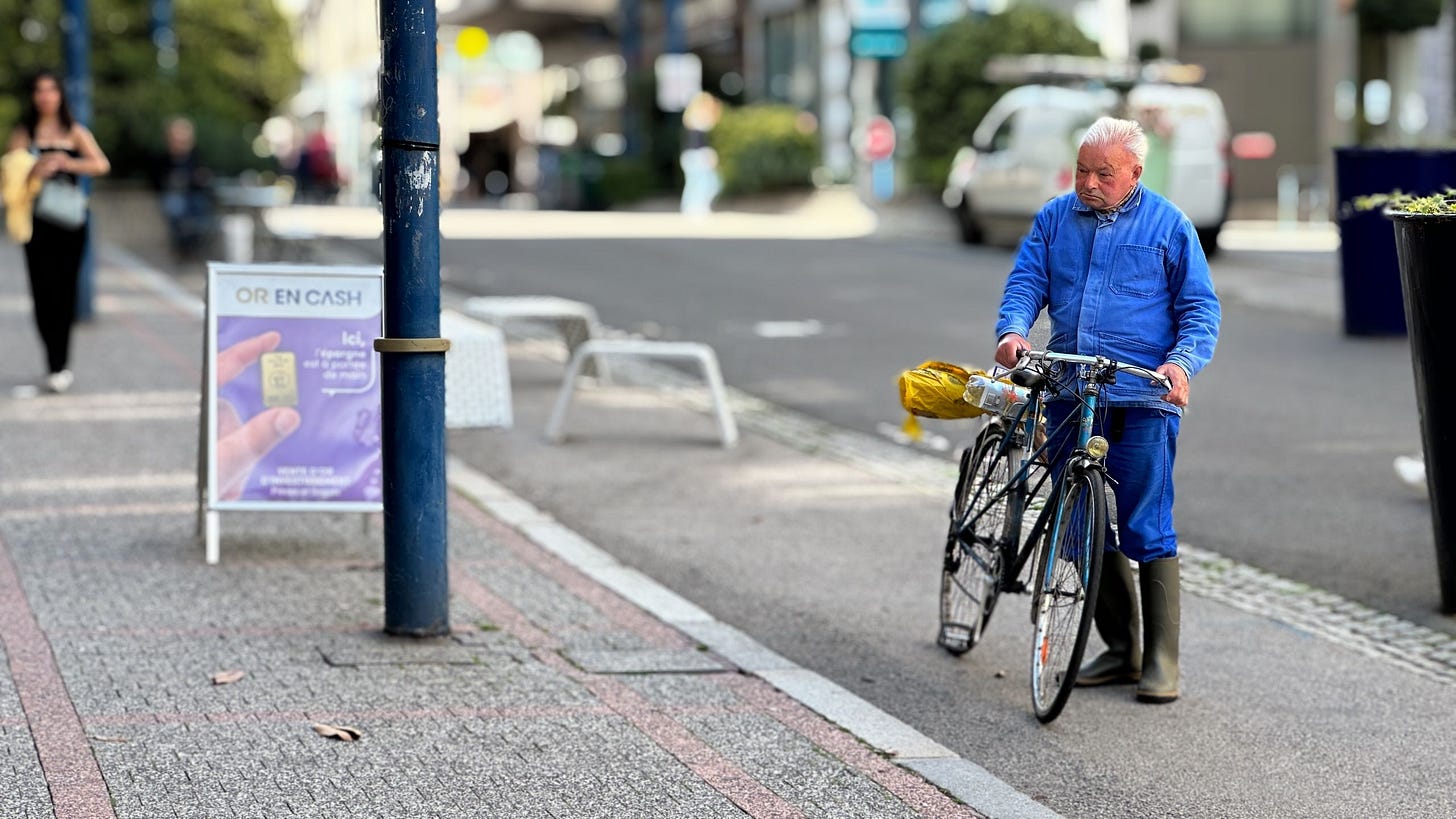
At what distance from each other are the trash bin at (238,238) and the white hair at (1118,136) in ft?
60.5

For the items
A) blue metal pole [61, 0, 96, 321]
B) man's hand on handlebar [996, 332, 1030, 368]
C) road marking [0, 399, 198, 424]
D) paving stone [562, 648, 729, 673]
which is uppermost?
blue metal pole [61, 0, 96, 321]

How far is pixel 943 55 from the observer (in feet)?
105

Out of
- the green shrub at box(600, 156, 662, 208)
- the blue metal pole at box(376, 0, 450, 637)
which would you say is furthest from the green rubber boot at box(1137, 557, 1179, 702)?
the green shrub at box(600, 156, 662, 208)

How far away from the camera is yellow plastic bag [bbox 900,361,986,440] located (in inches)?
247

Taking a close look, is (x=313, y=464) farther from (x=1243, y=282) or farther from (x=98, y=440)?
(x=1243, y=282)

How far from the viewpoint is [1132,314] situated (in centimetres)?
609

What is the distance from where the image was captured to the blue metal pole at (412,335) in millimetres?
6434

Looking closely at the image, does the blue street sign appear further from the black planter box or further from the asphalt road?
the black planter box

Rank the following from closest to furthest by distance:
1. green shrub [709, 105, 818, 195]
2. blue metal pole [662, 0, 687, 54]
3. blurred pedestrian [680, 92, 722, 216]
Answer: green shrub [709, 105, 818, 195], blurred pedestrian [680, 92, 722, 216], blue metal pole [662, 0, 687, 54]

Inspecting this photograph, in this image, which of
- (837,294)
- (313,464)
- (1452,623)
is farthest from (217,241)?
(1452,623)

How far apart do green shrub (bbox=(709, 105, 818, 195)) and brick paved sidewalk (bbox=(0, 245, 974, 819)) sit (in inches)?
1184

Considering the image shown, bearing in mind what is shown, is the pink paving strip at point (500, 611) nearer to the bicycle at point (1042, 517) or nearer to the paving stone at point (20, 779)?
the bicycle at point (1042, 517)

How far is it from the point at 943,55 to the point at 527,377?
19.0 m

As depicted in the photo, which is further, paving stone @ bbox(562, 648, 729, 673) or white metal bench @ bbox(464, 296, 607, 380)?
white metal bench @ bbox(464, 296, 607, 380)
